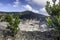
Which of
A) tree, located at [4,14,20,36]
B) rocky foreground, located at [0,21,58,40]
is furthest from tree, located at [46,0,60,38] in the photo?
tree, located at [4,14,20,36]

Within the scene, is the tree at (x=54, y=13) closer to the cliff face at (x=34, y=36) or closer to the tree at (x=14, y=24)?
the cliff face at (x=34, y=36)

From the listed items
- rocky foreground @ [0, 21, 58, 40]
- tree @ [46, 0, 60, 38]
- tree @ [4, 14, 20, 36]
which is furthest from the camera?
rocky foreground @ [0, 21, 58, 40]

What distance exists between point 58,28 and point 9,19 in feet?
13.4

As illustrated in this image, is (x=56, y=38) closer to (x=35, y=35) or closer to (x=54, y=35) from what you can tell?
(x=54, y=35)

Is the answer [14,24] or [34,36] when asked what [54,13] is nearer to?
[34,36]

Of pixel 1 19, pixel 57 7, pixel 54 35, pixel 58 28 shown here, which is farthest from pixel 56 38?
pixel 1 19

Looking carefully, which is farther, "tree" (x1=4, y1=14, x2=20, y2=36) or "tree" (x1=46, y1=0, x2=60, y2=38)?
"tree" (x1=4, y1=14, x2=20, y2=36)

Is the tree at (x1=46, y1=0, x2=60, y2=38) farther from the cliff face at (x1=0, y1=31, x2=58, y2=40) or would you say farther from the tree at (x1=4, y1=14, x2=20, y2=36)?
the tree at (x1=4, y1=14, x2=20, y2=36)

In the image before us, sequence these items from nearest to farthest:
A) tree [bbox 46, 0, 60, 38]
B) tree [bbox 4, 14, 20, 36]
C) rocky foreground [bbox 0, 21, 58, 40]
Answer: tree [bbox 46, 0, 60, 38] → tree [bbox 4, 14, 20, 36] → rocky foreground [bbox 0, 21, 58, 40]

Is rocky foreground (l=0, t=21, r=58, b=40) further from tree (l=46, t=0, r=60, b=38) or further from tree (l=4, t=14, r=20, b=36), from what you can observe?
tree (l=46, t=0, r=60, b=38)

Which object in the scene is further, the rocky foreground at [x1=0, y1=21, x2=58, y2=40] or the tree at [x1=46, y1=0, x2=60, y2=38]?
the rocky foreground at [x1=0, y1=21, x2=58, y2=40]

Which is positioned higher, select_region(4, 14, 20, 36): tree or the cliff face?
select_region(4, 14, 20, 36): tree

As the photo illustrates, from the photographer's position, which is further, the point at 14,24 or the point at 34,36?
the point at 34,36

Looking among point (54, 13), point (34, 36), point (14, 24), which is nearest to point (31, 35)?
point (34, 36)
